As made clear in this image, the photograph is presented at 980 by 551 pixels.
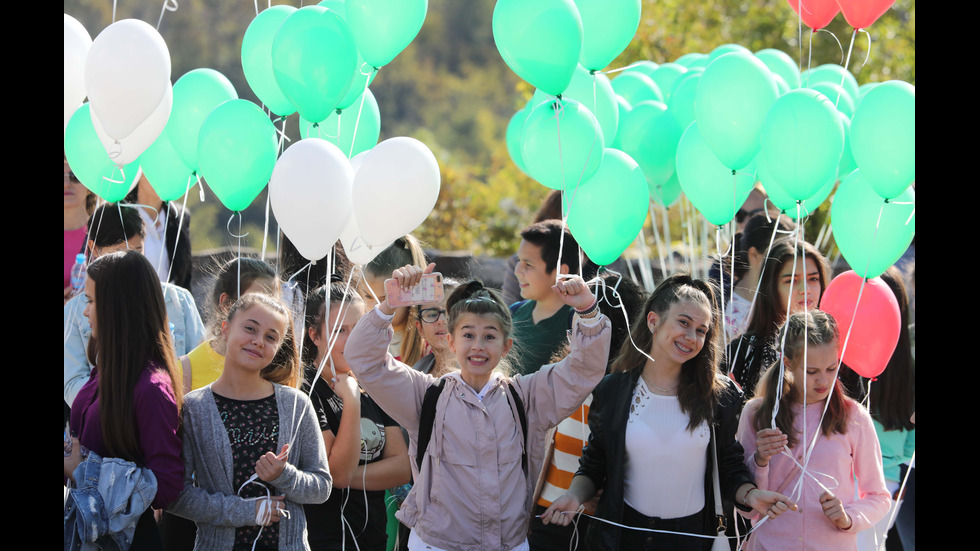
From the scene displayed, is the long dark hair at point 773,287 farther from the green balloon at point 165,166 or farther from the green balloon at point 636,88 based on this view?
the green balloon at point 165,166

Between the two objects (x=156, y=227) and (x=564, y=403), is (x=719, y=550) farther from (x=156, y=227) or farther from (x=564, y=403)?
(x=156, y=227)

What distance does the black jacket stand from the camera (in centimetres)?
298

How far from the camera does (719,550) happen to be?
2938mm

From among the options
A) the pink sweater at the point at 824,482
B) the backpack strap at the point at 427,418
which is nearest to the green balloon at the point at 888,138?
the pink sweater at the point at 824,482

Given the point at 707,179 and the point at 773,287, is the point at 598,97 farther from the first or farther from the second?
Result: the point at 773,287

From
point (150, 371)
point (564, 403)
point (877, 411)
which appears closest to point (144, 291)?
point (150, 371)

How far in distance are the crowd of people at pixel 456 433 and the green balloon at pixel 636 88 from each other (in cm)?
171

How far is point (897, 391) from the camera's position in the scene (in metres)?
3.87

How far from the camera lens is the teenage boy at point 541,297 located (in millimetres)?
3631

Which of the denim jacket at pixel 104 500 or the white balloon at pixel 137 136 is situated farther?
the white balloon at pixel 137 136

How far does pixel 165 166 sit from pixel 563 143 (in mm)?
1715

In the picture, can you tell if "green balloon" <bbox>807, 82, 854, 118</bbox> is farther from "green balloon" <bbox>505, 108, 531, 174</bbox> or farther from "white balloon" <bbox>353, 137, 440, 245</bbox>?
"white balloon" <bbox>353, 137, 440, 245</bbox>

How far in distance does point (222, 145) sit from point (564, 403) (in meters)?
1.55
